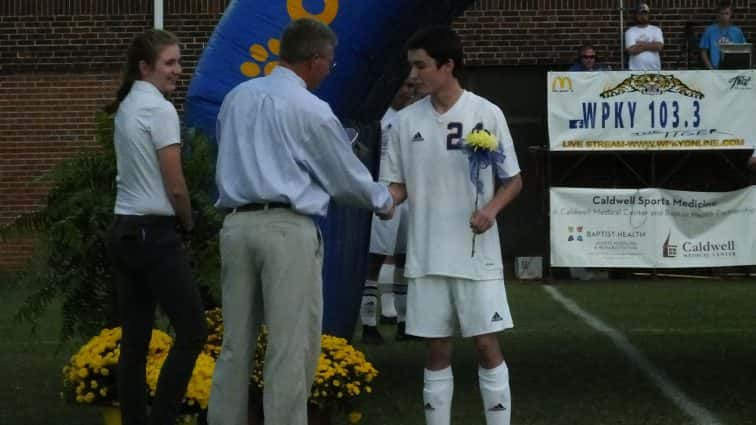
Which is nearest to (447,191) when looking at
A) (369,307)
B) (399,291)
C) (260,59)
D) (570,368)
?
(260,59)

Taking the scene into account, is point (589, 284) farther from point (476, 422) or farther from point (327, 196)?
point (327, 196)

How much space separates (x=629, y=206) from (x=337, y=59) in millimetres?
11609

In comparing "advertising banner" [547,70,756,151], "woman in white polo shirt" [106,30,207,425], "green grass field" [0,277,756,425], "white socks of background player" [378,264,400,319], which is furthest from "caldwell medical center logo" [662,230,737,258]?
"woman in white polo shirt" [106,30,207,425]

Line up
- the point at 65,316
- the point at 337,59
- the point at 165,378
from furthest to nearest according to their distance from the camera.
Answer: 1. the point at 337,59
2. the point at 65,316
3. the point at 165,378

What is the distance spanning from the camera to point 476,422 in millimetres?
8195

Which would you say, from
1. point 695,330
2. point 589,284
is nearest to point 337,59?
point 695,330

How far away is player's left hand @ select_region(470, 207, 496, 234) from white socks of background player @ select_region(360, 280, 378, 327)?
211 inches

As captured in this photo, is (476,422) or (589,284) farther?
(589,284)

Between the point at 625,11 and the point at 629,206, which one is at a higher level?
the point at 625,11

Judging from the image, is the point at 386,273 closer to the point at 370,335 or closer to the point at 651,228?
the point at 370,335

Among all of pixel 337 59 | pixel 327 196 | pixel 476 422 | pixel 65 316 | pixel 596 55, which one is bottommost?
pixel 476 422

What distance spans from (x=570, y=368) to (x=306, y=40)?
4.68 metres

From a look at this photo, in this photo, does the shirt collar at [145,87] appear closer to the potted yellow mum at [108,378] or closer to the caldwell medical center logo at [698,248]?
the potted yellow mum at [108,378]

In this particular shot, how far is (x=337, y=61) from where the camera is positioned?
858 cm
